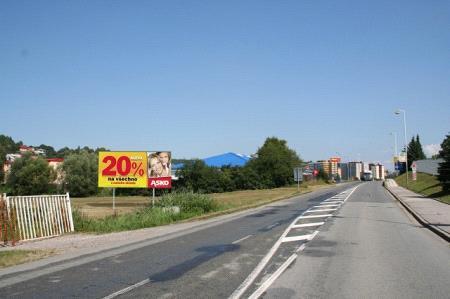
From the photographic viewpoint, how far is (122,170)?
104 ft

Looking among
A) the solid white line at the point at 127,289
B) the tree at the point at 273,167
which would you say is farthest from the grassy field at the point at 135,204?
the tree at the point at 273,167

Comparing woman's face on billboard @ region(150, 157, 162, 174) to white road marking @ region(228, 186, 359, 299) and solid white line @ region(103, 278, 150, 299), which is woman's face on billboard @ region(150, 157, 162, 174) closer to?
white road marking @ region(228, 186, 359, 299)

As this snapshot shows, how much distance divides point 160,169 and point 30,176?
171 feet

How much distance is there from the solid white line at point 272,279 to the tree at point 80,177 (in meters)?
75.3

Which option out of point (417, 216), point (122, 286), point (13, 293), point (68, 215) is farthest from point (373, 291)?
point (417, 216)

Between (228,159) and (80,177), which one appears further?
(228,159)

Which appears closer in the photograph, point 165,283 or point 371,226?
point 165,283

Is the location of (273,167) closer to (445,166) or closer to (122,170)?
(445,166)

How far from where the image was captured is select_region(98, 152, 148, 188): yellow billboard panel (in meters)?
31.6

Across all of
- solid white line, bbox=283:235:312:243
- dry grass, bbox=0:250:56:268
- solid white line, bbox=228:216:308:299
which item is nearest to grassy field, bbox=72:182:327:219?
dry grass, bbox=0:250:56:268

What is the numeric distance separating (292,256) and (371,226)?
9.10 meters

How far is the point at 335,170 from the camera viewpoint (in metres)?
200

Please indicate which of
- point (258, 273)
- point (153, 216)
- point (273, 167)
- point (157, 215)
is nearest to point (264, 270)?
point (258, 273)

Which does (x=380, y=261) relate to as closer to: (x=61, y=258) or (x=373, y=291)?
(x=373, y=291)
